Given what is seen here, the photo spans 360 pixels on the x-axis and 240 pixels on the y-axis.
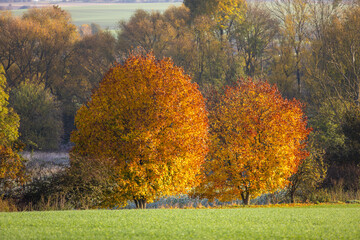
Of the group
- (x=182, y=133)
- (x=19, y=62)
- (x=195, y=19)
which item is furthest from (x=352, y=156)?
(x=19, y=62)

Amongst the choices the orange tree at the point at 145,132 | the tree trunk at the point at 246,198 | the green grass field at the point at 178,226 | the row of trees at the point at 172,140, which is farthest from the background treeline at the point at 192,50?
the green grass field at the point at 178,226

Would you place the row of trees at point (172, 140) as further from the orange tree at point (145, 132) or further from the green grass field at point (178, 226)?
the green grass field at point (178, 226)

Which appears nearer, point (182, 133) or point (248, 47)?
point (182, 133)

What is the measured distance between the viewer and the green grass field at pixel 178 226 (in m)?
11.8

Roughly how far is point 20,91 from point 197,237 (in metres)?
55.0

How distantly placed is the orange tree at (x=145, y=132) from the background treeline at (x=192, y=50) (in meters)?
22.9

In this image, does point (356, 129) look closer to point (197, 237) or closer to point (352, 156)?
point (352, 156)

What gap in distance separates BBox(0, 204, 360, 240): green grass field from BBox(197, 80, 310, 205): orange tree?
13.5 meters

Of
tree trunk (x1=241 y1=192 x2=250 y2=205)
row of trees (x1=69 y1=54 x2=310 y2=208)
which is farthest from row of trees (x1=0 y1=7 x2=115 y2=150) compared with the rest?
tree trunk (x1=241 y1=192 x2=250 y2=205)

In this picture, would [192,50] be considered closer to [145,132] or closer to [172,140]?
[172,140]

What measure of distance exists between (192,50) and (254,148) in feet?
129

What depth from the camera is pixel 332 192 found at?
31.6 m

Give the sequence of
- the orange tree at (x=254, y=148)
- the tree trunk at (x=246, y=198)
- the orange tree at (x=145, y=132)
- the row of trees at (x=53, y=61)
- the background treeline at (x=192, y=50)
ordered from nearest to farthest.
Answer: the orange tree at (x=145, y=132)
the orange tree at (x=254, y=148)
the tree trunk at (x=246, y=198)
the background treeline at (x=192, y=50)
the row of trees at (x=53, y=61)

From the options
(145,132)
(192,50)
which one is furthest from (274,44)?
(145,132)
